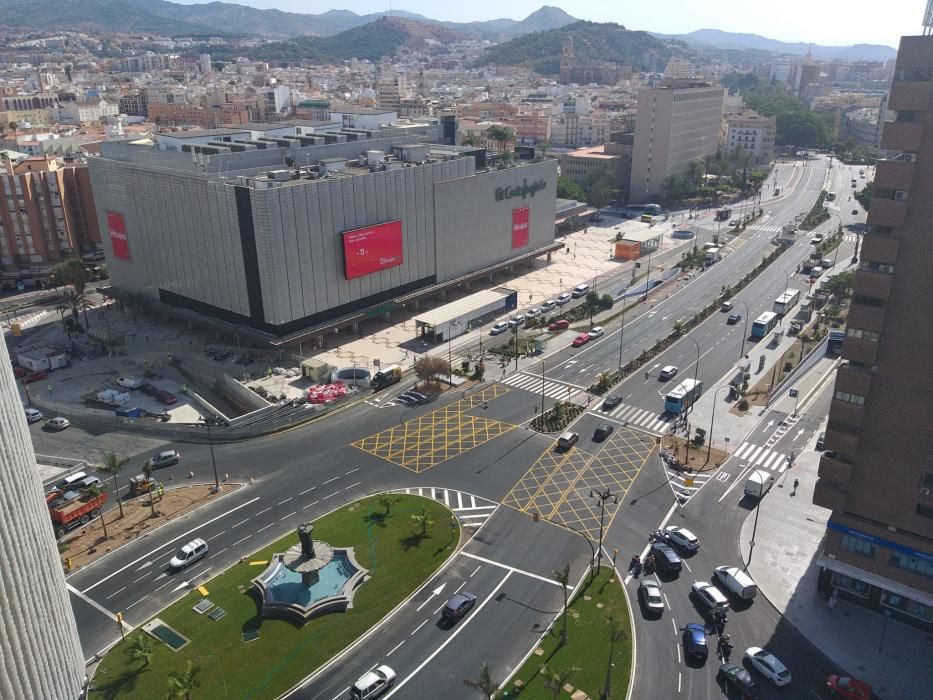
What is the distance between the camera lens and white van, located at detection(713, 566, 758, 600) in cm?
4941

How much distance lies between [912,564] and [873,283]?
19520mm

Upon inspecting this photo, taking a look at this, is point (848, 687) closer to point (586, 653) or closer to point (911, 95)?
point (586, 653)

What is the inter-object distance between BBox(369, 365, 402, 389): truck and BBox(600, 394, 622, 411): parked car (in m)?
25.5

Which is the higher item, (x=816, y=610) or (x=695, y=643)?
(x=695, y=643)

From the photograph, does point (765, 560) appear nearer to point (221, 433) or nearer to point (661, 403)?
point (661, 403)

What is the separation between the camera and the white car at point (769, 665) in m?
42.4

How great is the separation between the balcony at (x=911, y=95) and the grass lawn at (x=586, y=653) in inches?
Result: 1452

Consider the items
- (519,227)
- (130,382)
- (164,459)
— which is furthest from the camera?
(519,227)

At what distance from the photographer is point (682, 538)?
180ft

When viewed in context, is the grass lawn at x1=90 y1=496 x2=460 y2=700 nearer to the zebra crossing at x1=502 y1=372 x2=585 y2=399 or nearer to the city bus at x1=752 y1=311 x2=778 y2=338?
the zebra crossing at x1=502 y1=372 x2=585 y2=399

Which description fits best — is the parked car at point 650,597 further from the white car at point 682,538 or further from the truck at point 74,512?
the truck at point 74,512

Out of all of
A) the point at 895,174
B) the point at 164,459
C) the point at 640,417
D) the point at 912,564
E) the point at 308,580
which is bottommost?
the point at 640,417

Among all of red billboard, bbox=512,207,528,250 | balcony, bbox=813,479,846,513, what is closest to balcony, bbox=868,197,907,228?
balcony, bbox=813,479,846,513

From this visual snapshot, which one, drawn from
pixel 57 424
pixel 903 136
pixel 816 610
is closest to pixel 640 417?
pixel 816 610
